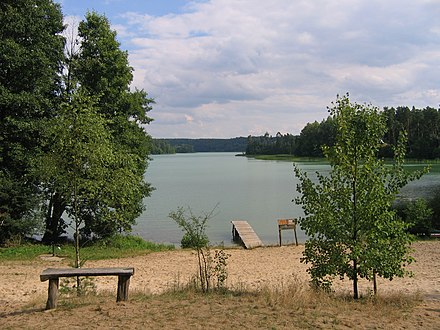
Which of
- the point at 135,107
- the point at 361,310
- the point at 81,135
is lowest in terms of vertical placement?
the point at 361,310

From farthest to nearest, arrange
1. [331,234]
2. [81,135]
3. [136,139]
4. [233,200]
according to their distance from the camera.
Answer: [233,200], [136,139], [81,135], [331,234]

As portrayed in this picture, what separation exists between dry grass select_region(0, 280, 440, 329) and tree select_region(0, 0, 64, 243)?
451 inches

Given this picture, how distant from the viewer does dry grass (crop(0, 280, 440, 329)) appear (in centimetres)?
635

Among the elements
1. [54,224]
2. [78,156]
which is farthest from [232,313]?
[54,224]

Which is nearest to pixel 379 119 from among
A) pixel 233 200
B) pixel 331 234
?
pixel 331 234

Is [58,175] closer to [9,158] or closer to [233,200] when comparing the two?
[9,158]

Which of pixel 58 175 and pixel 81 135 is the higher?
pixel 81 135

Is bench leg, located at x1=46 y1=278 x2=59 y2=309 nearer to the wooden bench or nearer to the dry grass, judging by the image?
the wooden bench

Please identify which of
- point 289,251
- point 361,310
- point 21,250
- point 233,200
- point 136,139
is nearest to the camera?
point 361,310

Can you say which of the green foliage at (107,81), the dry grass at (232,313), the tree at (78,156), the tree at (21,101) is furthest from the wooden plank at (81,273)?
the green foliage at (107,81)

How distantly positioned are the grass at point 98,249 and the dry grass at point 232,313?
1029cm

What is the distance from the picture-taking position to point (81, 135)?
9.41 meters

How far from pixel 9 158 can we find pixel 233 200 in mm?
24919

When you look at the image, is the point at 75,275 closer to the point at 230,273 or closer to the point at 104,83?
the point at 230,273
